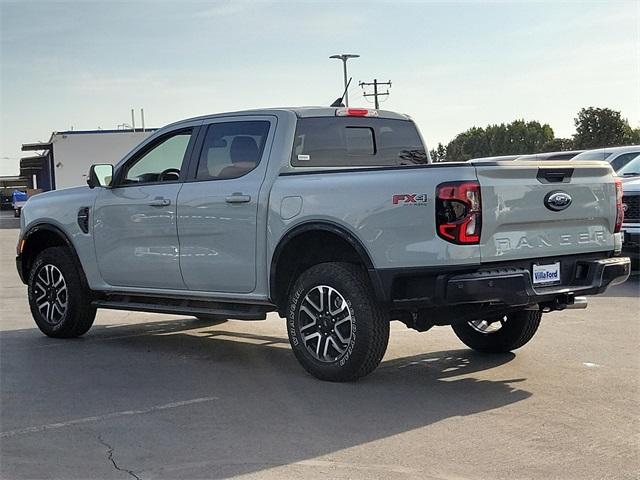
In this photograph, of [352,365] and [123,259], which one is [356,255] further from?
[123,259]

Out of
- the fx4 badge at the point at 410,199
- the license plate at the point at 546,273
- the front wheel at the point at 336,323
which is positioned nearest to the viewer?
the fx4 badge at the point at 410,199

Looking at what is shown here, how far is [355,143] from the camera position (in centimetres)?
786

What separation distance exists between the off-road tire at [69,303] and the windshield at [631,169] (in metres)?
9.76

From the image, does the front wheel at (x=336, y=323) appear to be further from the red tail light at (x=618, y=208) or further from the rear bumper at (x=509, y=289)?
the red tail light at (x=618, y=208)

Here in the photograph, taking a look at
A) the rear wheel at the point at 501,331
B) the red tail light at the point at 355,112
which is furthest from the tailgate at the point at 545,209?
the red tail light at the point at 355,112

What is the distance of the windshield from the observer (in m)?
15.4

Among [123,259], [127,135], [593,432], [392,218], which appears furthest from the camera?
[127,135]

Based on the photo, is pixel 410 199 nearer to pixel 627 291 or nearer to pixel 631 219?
pixel 627 291

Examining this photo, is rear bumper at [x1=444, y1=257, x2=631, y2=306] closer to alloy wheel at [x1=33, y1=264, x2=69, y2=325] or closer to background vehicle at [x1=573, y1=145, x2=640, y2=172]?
alloy wheel at [x1=33, y1=264, x2=69, y2=325]

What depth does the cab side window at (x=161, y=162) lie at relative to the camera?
817cm

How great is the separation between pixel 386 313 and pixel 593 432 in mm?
1702

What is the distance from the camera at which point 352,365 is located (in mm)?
6633

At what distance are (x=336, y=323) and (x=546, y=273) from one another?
1500mm

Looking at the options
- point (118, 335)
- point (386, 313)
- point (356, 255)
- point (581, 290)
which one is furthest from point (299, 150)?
point (118, 335)
